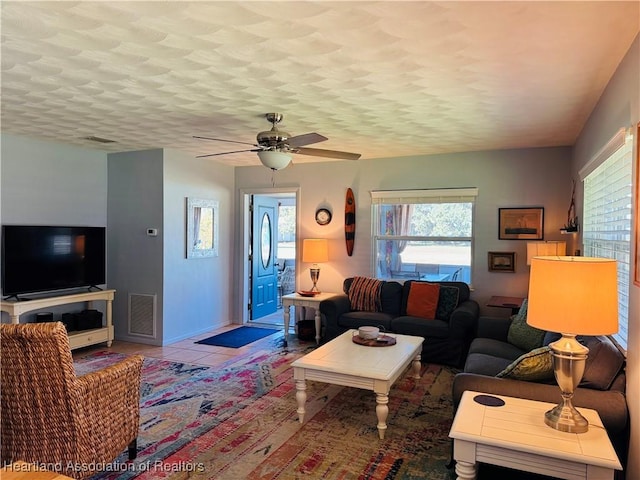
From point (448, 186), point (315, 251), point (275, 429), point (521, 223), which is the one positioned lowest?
point (275, 429)

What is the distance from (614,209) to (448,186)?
104 inches

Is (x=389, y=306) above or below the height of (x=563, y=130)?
→ below

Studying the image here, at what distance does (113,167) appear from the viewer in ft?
18.6

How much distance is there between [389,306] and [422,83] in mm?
2975

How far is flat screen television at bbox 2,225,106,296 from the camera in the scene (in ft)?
15.0

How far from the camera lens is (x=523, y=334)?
3682 millimetres

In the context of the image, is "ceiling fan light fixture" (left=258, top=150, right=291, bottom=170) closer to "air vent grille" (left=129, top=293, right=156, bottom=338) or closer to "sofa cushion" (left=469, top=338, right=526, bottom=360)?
"sofa cushion" (left=469, top=338, right=526, bottom=360)

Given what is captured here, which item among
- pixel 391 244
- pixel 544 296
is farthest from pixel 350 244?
pixel 544 296

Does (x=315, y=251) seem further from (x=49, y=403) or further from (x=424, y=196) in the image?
(x=49, y=403)

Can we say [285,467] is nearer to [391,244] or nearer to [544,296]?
[544,296]

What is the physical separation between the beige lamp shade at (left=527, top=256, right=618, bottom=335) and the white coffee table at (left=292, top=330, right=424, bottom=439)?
53.9 inches

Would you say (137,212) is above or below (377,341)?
above

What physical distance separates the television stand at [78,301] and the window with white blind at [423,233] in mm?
3357

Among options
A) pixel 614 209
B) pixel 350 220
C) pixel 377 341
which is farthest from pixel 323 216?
pixel 614 209
